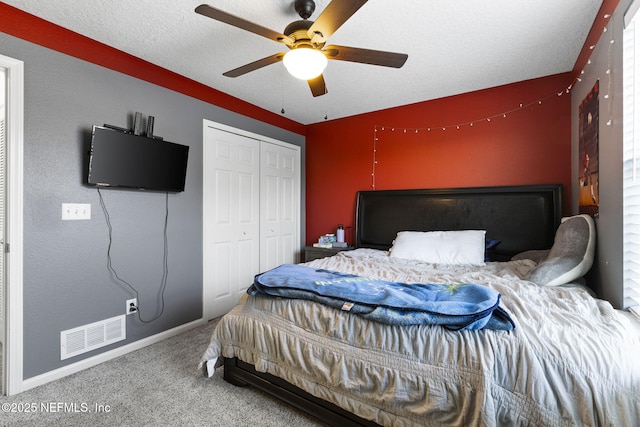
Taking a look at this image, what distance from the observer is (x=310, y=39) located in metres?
1.71

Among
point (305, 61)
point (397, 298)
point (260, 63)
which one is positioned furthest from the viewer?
point (260, 63)

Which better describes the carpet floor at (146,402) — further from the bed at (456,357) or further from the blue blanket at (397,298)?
the blue blanket at (397,298)

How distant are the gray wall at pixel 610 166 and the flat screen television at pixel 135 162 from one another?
3.13 meters

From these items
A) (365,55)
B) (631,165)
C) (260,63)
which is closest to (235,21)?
(260,63)

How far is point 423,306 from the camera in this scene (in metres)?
1.33

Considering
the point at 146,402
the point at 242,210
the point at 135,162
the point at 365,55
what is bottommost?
the point at 146,402

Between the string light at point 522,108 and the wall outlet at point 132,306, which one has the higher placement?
the string light at point 522,108

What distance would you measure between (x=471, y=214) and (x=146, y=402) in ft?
10.7

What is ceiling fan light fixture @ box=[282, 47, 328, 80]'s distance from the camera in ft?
5.47

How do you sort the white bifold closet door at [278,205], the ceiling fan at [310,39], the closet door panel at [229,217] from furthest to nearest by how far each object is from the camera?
the white bifold closet door at [278,205] → the closet door panel at [229,217] → the ceiling fan at [310,39]

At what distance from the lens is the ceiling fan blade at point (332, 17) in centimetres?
138

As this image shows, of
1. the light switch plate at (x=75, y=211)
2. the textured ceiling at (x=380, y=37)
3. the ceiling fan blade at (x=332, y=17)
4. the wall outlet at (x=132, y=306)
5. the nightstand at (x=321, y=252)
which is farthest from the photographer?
the nightstand at (x=321, y=252)

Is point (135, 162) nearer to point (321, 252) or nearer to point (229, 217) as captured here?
point (229, 217)

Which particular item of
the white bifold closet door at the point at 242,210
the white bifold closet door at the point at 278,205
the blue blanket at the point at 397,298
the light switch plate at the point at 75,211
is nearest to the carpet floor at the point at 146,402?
the blue blanket at the point at 397,298
